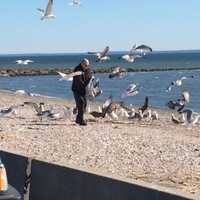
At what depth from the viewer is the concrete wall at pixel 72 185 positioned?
8.31 meters

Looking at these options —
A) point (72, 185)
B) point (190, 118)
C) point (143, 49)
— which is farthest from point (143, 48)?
point (72, 185)

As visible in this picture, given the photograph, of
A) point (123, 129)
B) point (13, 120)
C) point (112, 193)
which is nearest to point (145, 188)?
point (112, 193)

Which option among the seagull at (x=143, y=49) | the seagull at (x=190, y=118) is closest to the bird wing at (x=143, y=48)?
the seagull at (x=143, y=49)

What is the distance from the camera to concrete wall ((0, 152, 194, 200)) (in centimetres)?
831

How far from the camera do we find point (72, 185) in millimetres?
9328

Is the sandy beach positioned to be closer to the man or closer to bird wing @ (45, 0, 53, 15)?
the man

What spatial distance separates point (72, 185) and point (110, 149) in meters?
6.13

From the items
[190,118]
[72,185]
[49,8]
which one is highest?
[49,8]

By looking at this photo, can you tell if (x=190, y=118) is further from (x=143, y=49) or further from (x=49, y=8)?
(x=49, y=8)

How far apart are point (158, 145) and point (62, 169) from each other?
725 centimetres

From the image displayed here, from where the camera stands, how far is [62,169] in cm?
951

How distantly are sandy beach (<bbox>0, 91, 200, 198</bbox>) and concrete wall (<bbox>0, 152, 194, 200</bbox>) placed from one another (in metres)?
0.25

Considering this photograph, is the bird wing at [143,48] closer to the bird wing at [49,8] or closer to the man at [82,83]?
the man at [82,83]

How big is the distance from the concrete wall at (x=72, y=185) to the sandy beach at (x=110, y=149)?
25 centimetres
